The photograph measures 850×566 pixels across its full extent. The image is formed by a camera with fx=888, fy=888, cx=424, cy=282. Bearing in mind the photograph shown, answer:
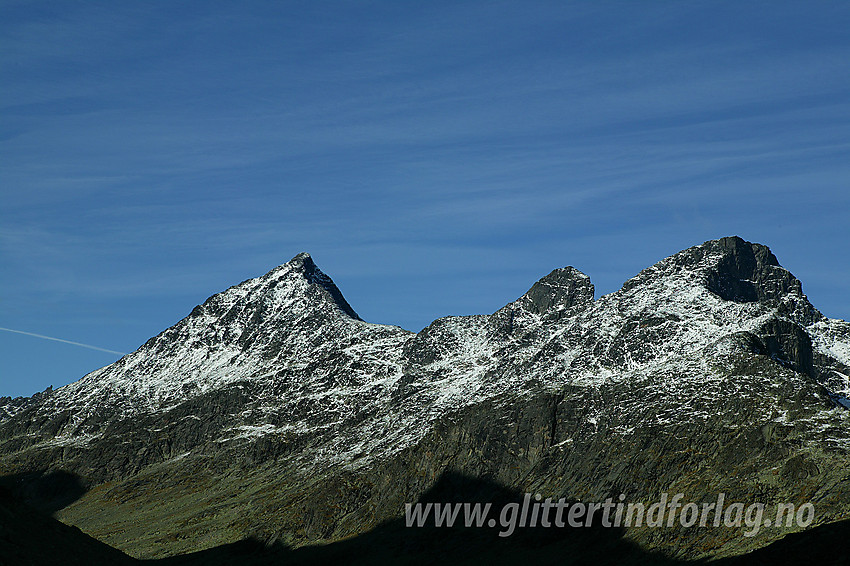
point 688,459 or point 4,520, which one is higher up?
point 688,459

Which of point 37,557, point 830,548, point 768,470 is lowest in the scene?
point 37,557

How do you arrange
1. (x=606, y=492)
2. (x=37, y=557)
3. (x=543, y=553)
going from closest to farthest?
(x=37, y=557) < (x=543, y=553) < (x=606, y=492)

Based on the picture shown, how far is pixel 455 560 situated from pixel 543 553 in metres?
21.0

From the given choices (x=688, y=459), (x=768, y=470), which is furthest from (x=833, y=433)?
(x=688, y=459)

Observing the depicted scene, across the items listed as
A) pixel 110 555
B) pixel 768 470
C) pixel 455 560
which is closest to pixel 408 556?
pixel 455 560

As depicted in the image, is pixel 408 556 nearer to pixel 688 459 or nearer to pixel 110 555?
pixel 688 459

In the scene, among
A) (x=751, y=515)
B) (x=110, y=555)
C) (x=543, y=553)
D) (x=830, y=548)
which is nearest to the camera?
(x=110, y=555)

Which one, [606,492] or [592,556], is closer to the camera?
[592,556]

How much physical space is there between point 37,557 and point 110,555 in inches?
252

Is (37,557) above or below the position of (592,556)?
below

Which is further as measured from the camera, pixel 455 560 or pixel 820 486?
pixel 455 560

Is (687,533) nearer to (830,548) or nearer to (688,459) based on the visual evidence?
(688,459)

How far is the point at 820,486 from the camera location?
161 metres

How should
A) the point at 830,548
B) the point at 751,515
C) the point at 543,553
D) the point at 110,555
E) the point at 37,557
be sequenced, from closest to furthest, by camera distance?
1. the point at 37,557
2. the point at 110,555
3. the point at 830,548
4. the point at 751,515
5. the point at 543,553
